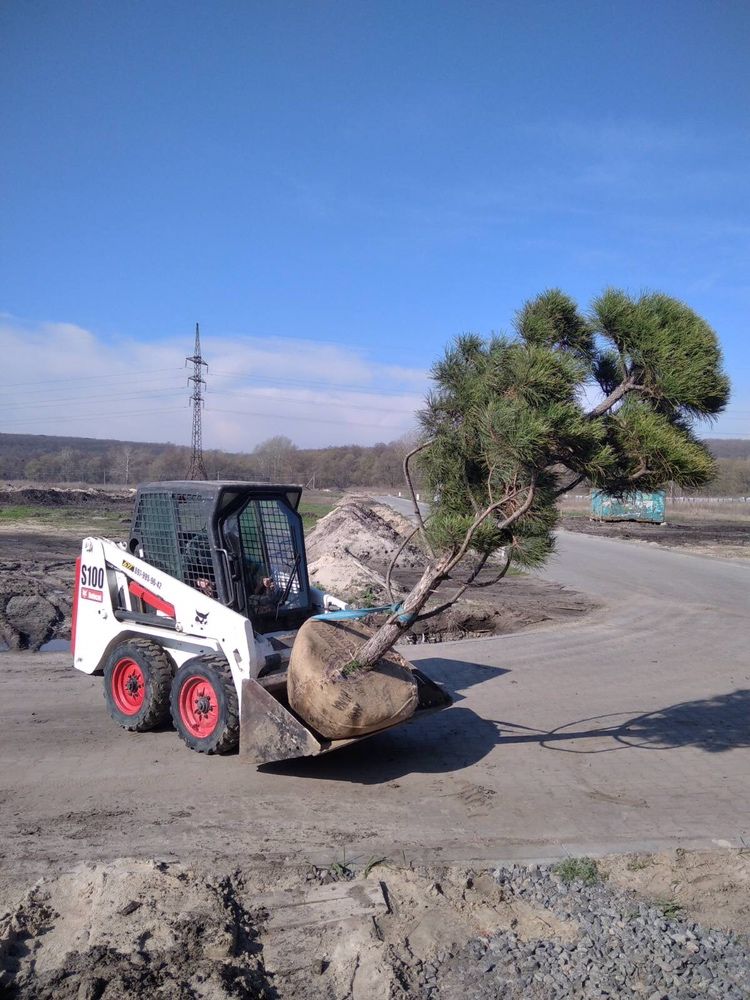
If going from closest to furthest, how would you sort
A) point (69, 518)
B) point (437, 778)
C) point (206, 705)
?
point (437, 778), point (206, 705), point (69, 518)

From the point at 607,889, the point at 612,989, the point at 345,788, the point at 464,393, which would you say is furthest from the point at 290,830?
the point at 464,393

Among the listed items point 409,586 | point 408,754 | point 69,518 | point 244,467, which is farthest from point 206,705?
point 244,467

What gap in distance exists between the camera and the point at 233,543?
7762 mm

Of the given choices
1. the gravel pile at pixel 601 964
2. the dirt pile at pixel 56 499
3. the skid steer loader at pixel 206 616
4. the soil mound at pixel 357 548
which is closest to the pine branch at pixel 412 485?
the skid steer loader at pixel 206 616

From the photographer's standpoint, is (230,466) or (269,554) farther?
(230,466)

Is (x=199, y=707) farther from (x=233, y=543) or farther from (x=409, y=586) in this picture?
(x=409, y=586)

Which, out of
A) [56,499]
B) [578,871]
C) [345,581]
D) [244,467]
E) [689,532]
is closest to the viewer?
[578,871]

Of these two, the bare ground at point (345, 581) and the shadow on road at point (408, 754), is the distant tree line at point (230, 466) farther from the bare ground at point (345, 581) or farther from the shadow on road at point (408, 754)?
the shadow on road at point (408, 754)

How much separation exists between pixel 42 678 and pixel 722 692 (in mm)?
8259

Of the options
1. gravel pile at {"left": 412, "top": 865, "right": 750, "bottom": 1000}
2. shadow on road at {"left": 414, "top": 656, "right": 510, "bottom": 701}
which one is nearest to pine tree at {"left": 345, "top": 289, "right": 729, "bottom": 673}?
gravel pile at {"left": 412, "top": 865, "right": 750, "bottom": 1000}

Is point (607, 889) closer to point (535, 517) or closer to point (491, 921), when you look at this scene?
point (491, 921)

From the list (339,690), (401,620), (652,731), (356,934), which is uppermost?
(401,620)

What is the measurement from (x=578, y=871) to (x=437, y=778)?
1968mm

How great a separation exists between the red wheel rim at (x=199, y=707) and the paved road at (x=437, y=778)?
0.28 m
